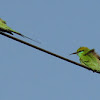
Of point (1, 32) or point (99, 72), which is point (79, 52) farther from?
point (1, 32)

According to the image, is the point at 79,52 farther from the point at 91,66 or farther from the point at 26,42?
the point at 26,42

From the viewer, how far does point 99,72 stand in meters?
3.17

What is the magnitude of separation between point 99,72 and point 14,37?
1.35 meters

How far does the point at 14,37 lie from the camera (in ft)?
6.87

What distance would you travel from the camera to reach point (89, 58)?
3312mm

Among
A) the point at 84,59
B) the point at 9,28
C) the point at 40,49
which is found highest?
the point at 84,59

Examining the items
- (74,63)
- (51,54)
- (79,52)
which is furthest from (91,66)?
(51,54)

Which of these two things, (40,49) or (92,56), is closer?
(40,49)

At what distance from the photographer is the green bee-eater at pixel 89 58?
3.15 m

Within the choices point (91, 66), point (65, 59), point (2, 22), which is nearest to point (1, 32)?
point (2, 22)

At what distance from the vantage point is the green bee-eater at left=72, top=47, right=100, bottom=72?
10.3ft

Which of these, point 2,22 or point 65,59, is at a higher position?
point 2,22

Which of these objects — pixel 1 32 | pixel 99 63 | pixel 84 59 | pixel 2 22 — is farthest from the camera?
pixel 84 59

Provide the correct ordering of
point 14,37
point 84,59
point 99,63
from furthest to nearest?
point 84,59 < point 99,63 < point 14,37
